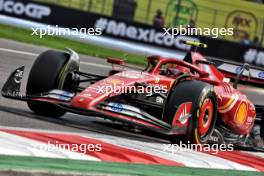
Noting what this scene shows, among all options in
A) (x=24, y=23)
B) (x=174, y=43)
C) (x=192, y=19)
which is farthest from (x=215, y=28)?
(x=24, y=23)

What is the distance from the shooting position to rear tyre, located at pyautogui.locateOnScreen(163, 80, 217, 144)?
886cm

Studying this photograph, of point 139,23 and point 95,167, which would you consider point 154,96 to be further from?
point 139,23

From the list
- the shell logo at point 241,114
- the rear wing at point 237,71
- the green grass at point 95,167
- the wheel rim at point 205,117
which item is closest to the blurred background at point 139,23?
the rear wing at point 237,71

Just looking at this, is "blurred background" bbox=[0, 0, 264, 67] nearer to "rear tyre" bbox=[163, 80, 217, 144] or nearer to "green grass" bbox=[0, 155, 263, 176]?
"rear tyre" bbox=[163, 80, 217, 144]

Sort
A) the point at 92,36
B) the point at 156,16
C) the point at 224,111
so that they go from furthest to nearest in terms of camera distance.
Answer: the point at 156,16 → the point at 92,36 → the point at 224,111

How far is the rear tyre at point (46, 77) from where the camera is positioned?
9.47 m

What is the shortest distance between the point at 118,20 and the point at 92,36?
49.2 inches

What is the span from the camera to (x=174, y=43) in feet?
86.3

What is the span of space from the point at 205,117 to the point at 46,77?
212 cm

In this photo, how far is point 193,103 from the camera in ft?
29.0

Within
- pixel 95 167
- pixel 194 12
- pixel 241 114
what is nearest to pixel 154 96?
pixel 241 114

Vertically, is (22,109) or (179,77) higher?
(179,77)

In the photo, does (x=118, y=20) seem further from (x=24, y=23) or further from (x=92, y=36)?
(x=24, y=23)

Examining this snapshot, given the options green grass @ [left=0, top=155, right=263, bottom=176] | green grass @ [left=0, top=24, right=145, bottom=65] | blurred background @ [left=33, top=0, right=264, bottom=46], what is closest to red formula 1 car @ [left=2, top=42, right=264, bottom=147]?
green grass @ [left=0, top=155, right=263, bottom=176]
